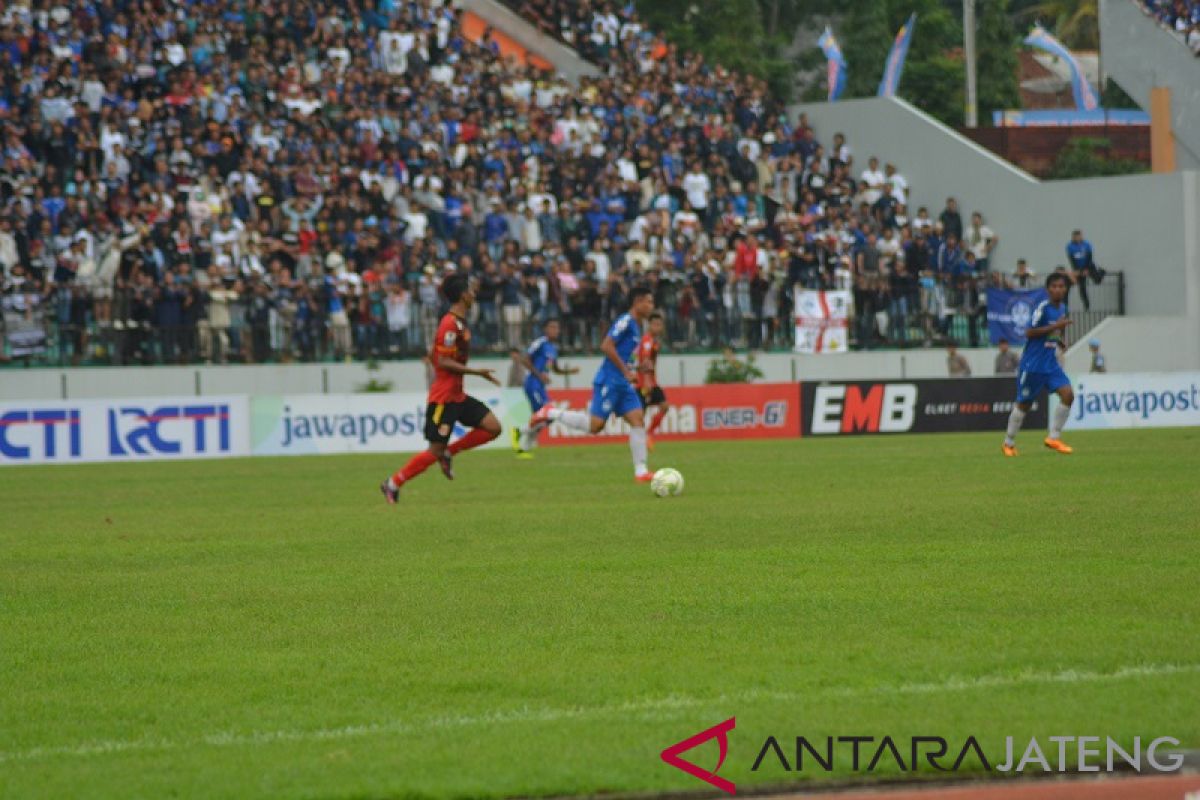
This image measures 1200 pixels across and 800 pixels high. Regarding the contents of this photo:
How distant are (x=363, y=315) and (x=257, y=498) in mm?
13904

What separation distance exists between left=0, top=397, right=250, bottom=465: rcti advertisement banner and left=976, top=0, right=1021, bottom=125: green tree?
39.3 metres

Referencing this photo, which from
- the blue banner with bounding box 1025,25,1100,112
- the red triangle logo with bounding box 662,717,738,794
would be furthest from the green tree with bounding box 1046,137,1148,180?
the red triangle logo with bounding box 662,717,738,794

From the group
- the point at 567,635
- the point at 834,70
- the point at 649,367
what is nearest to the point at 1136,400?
the point at 649,367

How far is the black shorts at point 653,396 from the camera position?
982 inches

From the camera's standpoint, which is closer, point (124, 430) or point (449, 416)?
point (449, 416)

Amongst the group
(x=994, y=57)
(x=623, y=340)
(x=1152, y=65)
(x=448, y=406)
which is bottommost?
(x=448, y=406)

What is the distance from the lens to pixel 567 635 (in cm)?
936

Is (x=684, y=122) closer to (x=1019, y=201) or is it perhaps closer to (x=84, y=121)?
(x=1019, y=201)

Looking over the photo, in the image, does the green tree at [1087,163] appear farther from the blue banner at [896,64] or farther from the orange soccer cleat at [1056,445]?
the orange soccer cleat at [1056,445]

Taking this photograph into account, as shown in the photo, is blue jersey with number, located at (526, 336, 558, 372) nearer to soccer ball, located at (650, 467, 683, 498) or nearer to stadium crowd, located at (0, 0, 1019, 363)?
stadium crowd, located at (0, 0, 1019, 363)

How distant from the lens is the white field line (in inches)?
276

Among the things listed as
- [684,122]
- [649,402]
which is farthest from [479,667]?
[684,122]

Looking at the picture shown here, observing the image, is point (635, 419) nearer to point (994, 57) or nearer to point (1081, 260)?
point (1081, 260)

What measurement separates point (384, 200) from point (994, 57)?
116 feet
